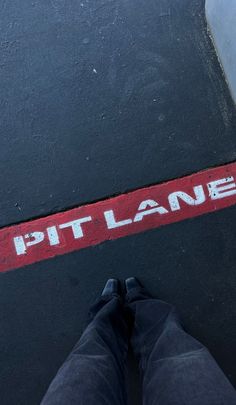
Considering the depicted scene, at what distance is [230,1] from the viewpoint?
229 centimetres

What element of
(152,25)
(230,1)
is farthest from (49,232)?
(230,1)

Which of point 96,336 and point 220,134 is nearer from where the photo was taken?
point 96,336

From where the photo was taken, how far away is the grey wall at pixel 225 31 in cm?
238

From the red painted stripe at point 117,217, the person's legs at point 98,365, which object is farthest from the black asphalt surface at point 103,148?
the person's legs at point 98,365

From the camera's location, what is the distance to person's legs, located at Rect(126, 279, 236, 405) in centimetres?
168

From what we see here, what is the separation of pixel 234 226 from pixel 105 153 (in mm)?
1003

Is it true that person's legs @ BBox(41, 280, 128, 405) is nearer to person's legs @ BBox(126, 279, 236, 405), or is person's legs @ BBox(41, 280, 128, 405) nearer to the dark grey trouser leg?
the dark grey trouser leg

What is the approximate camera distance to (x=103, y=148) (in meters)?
2.85

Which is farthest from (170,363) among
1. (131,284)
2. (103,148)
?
(103,148)

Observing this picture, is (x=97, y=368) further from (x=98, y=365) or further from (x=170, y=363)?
(x=170, y=363)

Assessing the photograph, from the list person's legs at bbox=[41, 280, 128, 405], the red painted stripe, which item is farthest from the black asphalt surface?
person's legs at bbox=[41, 280, 128, 405]

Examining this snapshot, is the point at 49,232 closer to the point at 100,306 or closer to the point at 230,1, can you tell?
the point at 100,306

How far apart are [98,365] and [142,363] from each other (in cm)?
37

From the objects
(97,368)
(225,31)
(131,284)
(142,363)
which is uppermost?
(225,31)
